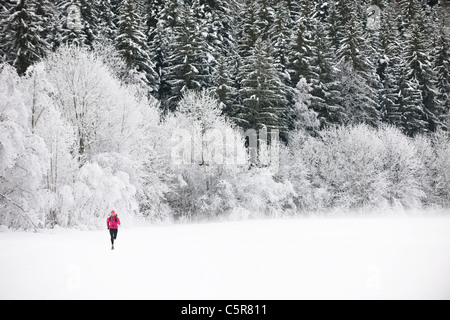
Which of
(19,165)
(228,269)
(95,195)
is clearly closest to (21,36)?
(19,165)

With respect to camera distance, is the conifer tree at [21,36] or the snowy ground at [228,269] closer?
the snowy ground at [228,269]

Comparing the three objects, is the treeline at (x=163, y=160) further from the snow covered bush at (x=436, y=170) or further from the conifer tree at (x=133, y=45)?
the conifer tree at (x=133, y=45)

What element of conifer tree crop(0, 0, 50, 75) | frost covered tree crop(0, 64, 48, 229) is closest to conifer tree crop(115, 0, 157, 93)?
conifer tree crop(0, 0, 50, 75)

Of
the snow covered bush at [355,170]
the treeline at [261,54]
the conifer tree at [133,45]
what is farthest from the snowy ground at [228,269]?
the conifer tree at [133,45]

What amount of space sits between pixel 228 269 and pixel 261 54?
28504 mm

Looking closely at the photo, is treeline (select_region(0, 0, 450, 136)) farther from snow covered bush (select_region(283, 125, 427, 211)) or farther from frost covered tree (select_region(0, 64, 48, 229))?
frost covered tree (select_region(0, 64, 48, 229))

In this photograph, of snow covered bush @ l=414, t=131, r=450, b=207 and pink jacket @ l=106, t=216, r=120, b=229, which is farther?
snow covered bush @ l=414, t=131, r=450, b=207

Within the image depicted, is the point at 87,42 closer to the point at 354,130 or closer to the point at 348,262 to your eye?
the point at 354,130

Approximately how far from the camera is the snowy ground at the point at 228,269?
699 cm

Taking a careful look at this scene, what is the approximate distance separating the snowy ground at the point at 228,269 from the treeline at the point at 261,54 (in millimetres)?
20364

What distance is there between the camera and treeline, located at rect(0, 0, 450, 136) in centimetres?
3253

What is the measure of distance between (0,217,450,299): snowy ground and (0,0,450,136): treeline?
66.8 ft

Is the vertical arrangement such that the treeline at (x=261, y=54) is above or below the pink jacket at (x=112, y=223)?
above
